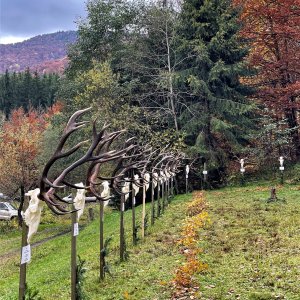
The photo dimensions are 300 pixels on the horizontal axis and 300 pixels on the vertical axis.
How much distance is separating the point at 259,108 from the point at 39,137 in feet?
47.6

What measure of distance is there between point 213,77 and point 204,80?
123 cm

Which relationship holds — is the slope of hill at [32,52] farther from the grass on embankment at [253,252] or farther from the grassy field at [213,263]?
the grass on embankment at [253,252]

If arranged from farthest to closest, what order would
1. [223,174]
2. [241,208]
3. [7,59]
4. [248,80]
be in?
1. [7,59]
2. [248,80]
3. [223,174]
4. [241,208]

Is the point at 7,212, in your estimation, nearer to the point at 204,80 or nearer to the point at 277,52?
the point at 204,80

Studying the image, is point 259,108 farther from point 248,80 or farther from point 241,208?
point 241,208

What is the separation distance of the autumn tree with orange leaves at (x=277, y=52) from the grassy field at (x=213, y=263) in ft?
38.2

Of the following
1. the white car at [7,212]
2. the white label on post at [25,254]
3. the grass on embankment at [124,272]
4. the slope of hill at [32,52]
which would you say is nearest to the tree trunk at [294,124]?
the grass on embankment at [124,272]

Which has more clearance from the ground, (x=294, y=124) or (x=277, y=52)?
(x=277, y=52)

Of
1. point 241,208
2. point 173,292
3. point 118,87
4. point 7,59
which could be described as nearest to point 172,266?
point 173,292

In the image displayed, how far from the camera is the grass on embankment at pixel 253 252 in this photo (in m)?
6.76

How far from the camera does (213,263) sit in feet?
27.6

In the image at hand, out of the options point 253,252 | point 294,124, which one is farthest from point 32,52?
point 253,252

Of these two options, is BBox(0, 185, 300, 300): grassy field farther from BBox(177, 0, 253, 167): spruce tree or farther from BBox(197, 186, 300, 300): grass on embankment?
BBox(177, 0, 253, 167): spruce tree

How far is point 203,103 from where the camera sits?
25906mm
